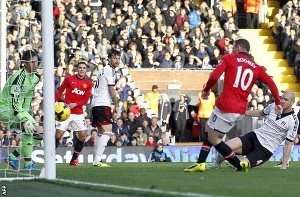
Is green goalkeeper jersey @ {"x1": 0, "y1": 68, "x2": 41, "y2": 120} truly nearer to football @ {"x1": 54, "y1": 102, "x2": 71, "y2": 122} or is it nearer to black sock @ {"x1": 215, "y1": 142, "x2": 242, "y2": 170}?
football @ {"x1": 54, "y1": 102, "x2": 71, "y2": 122}

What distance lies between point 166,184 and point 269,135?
4.74 meters

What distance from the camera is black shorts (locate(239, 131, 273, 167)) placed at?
59.7 ft

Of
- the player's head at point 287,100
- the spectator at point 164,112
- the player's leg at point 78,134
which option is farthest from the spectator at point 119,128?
the player's head at point 287,100

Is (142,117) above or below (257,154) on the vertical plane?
below

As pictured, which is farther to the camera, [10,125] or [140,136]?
[140,136]

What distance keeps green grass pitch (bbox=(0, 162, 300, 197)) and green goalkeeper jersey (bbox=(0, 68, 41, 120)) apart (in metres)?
1.15

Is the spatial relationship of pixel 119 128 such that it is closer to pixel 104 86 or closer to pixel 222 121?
pixel 104 86

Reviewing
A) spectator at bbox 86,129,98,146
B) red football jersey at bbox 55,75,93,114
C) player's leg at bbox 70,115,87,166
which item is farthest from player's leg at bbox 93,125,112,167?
spectator at bbox 86,129,98,146

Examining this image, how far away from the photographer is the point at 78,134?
21.8 meters

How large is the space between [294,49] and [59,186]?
860 inches

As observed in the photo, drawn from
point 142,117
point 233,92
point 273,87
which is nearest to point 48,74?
point 233,92

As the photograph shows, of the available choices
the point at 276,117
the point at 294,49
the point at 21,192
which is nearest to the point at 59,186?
the point at 21,192

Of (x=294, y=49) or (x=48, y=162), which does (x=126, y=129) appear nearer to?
(x=294, y=49)

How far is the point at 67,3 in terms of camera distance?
33.1 metres
